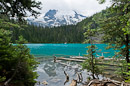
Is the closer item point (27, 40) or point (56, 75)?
point (27, 40)

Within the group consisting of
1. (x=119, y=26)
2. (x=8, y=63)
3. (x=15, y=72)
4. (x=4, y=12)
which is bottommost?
(x=15, y=72)

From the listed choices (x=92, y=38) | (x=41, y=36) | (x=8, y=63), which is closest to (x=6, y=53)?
(x=8, y=63)

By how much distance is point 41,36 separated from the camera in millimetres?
140375

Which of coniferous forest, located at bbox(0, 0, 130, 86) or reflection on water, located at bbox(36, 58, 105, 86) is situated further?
reflection on water, located at bbox(36, 58, 105, 86)

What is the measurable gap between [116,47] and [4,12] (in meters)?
7.71

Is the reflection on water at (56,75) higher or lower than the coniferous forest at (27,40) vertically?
lower

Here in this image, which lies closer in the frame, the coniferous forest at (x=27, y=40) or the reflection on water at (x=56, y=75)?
the coniferous forest at (x=27, y=40)

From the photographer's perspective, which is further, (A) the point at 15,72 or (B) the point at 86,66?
(B) the point at 86,66

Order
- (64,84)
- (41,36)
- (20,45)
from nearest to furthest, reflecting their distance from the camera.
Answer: (20,45) < (64,84) < (41,36)

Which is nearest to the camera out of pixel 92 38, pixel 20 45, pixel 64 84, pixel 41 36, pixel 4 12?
pixel 4 12

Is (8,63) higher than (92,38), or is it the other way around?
(92,38)

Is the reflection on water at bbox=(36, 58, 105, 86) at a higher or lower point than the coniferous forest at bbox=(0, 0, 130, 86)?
lower

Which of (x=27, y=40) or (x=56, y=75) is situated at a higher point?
(x=27, y=40)

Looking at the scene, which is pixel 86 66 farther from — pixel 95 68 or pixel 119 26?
pixel 119 26
